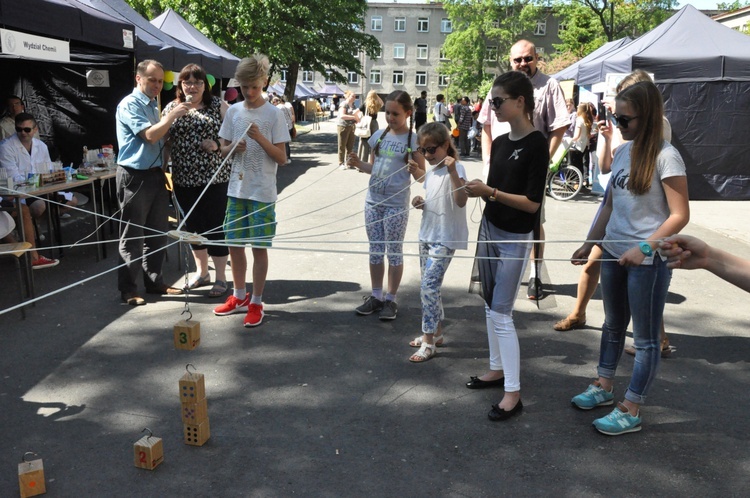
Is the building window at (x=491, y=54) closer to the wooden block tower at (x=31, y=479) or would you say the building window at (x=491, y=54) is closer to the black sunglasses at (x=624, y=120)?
the black sunglasses at (x=624, y=120)

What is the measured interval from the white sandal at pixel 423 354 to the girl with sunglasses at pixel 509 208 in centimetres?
79

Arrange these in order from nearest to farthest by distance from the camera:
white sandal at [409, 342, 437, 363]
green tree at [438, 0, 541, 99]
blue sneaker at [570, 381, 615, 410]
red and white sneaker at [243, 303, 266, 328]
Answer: blue sneaker at [570, 381, 615, 410] → white sandal at [409, 342, 437, 363] → red and white sneaker at [243, 303, 266, 328] → green tree at [438, 0, 541, 99]

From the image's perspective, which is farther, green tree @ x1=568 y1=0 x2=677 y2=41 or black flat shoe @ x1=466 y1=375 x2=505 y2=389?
green tree @ x1=568 y1=0 x2=677 y2=41

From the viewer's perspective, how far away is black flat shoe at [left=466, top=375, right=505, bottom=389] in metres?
4.03

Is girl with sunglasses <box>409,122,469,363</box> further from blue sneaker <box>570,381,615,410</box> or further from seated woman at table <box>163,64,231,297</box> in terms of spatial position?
seated woman at table <box>163,64,231,297</box>

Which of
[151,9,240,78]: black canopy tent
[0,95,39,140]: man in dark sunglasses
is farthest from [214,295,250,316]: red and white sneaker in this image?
[151,9,240,78]: black canopy tent

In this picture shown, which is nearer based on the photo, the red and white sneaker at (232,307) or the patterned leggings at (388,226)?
the patterned leggings at (388,226)

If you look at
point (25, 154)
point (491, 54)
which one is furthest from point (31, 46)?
point (491, 54)

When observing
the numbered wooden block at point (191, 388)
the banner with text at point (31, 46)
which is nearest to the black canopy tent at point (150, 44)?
the banner with text at point (31, 46)

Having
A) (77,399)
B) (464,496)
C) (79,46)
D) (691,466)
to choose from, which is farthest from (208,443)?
(79,46)

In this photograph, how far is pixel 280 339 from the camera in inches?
190

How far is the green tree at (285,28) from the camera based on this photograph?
2289 centimetres

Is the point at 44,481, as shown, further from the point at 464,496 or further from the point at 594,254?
the point at 594,254

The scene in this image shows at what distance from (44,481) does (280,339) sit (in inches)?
82.0
